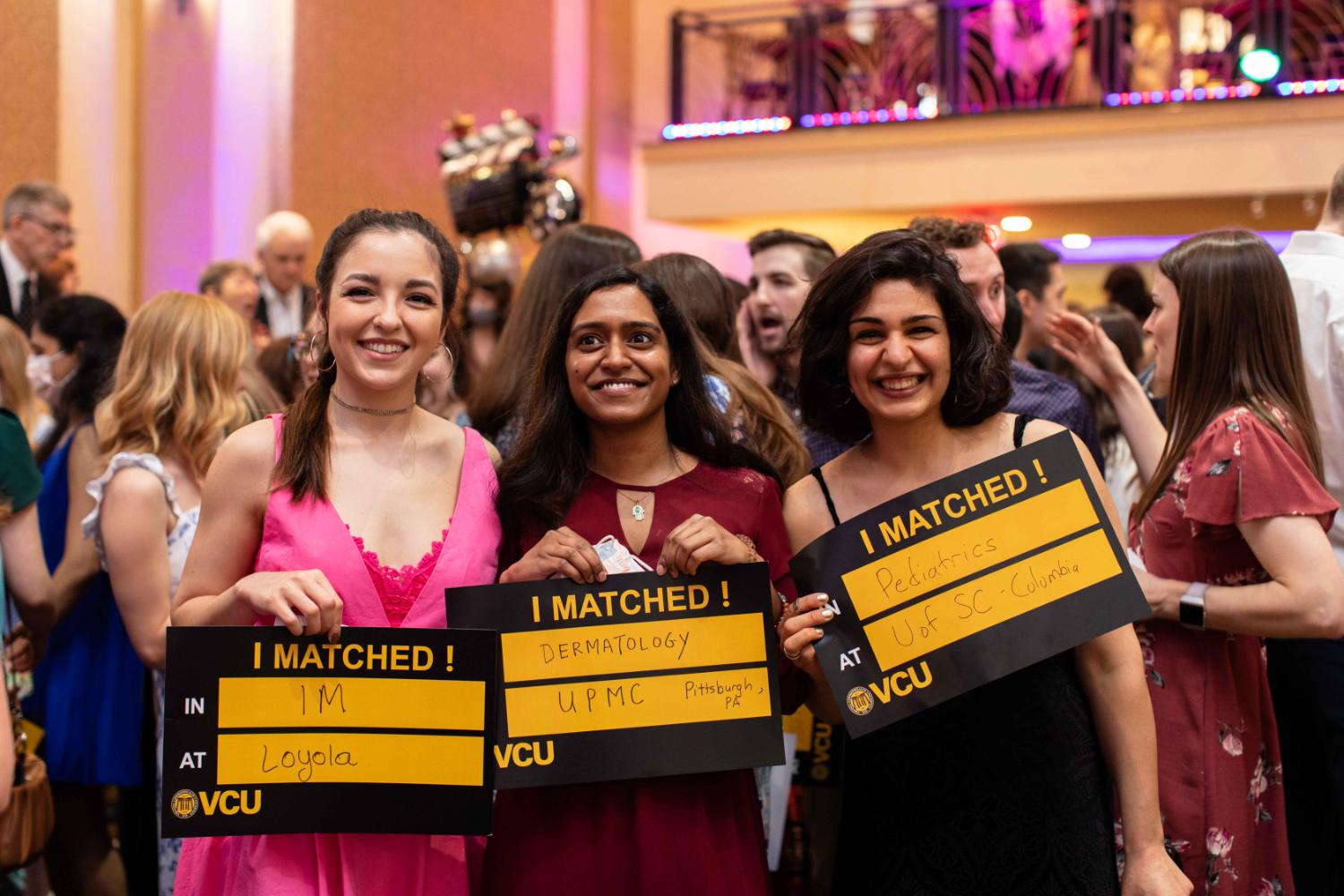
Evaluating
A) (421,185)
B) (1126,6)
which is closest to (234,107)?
(421,185)

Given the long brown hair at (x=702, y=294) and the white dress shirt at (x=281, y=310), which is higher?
the white dress shirt at (x=281, y=310)

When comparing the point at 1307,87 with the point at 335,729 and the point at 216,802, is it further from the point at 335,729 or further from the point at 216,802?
the point at 216,802

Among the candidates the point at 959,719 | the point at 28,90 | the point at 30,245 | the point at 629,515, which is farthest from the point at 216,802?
the point at 28,90

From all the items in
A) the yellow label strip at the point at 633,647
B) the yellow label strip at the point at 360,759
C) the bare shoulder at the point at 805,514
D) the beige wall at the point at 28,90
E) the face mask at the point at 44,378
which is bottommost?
the yellow label strip at the point at 360,759

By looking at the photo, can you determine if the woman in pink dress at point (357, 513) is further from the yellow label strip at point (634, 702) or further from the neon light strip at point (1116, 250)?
the neon light strip at point (1116, 250)

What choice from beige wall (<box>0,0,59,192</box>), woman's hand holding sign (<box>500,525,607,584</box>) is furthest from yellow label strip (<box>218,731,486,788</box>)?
beige wall (<box>0,0,59,192</box>)

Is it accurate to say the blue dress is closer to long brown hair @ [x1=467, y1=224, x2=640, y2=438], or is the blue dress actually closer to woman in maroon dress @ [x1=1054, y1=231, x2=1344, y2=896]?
long brown hair @ [x1=467, y1=224, x2=640, y2=438]

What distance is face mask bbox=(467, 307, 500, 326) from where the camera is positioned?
5.49 m

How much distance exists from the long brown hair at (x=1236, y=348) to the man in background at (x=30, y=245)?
14.6 feet

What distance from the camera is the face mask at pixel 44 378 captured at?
3974 mm

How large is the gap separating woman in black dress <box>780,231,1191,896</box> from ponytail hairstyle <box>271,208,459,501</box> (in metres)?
0.58

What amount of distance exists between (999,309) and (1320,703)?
1.06 meters

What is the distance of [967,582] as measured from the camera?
2.05m

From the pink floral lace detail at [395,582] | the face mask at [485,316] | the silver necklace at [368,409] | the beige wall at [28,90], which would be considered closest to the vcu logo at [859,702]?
the pink floral lace detail at [395,582]
